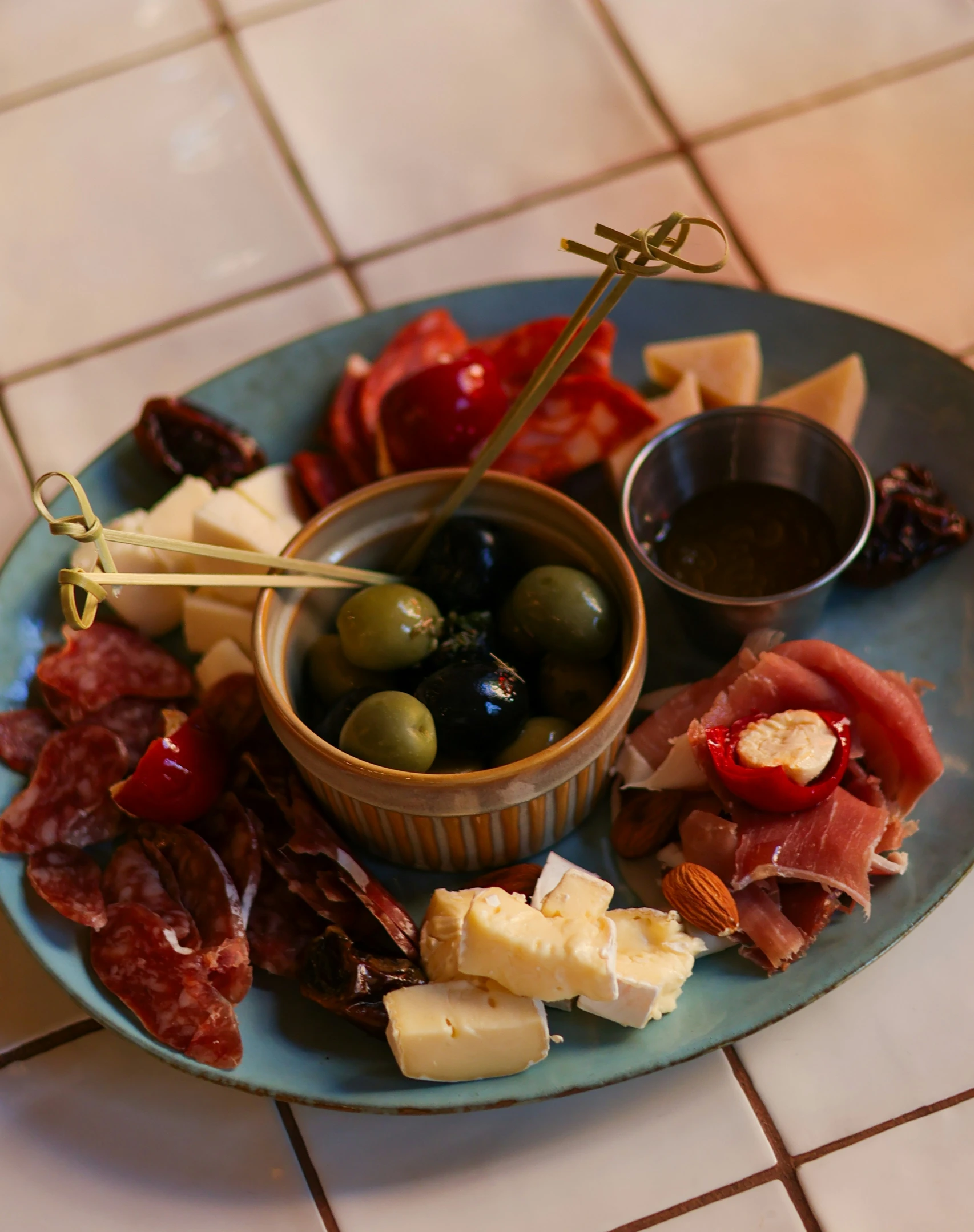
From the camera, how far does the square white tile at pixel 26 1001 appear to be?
112 centimetres

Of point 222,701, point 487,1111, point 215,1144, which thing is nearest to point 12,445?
point 222,701

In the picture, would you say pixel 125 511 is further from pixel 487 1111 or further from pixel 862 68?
pixel 862 68

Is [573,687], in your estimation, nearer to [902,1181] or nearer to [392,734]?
[392,734]

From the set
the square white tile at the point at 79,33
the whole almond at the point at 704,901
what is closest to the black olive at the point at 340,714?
the whole almond at the point at 704,901

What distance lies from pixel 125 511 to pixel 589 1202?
865 mm

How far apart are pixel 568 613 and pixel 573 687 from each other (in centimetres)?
7

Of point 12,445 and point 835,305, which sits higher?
point 12,445

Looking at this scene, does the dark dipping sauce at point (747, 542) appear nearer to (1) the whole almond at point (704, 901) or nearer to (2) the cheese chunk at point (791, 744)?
(2) the cheese chunk at point (791, 744)

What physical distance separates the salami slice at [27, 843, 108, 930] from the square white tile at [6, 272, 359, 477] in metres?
0.55

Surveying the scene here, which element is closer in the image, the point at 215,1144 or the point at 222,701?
the point at 215,1144

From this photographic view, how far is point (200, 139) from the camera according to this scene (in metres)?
1.73

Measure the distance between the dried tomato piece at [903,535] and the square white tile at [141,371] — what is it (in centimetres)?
71

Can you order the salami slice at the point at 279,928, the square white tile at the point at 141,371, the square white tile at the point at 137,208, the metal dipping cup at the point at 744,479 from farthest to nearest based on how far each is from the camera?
the square white tile at the point at 137,208, the square white tile at the point at 141,371, the metal dipping cup at the point at 744,479, the salami slice at the point at 279,928

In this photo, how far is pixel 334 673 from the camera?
1.14 metres
